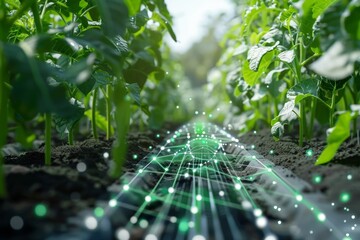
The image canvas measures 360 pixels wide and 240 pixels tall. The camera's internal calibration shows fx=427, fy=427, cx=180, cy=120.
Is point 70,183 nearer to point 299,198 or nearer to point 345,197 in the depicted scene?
point 299,198

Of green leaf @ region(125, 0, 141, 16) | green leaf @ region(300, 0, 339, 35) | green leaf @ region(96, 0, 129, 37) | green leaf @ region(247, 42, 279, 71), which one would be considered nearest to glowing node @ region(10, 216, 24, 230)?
green leaf @ region(96, 0, 129, 37)

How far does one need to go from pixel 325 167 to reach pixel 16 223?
1.27 meters

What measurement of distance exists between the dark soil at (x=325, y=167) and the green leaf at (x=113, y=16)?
0.92m

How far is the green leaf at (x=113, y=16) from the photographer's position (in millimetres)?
1475

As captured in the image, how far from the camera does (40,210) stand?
121 centimetres

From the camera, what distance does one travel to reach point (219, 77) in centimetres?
570

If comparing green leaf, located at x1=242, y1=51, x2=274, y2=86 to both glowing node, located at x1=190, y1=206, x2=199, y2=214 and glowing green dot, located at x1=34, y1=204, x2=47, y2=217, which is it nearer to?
glowing node, located at x1=190, y1=206, x2=199, y2=214

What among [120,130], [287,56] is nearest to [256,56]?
[287,56]

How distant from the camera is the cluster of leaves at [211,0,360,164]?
1.37 meters

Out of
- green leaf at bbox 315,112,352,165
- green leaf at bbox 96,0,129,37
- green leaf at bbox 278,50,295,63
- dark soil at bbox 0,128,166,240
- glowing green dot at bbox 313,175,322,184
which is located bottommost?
glowing green dot at bbox 313,175,322,184

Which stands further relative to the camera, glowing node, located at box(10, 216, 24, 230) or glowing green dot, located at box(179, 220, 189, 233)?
glowing green dot, located at box(179, 220, 189, 233)

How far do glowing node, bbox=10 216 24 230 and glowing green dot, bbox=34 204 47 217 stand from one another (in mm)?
57
